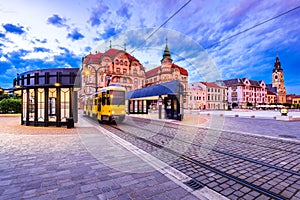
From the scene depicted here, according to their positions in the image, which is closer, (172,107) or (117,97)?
(117,97)

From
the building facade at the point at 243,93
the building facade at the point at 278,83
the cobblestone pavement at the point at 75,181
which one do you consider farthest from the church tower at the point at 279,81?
the cobblestone pavement at the point at 75,181

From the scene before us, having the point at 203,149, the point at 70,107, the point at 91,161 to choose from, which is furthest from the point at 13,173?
the point at 70,107

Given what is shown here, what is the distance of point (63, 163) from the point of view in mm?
4383

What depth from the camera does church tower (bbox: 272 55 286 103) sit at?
296 ft

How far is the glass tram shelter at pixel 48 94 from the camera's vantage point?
11695mm

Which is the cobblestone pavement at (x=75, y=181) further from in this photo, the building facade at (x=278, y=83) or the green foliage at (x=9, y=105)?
the building facade at (x=278, y=83)

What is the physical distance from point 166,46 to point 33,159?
593cm

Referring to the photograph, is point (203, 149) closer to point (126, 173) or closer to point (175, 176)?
point (175, 176)

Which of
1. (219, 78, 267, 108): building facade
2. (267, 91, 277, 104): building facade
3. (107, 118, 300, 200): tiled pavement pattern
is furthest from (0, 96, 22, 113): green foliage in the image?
(267, 91, 277, 104): building facade

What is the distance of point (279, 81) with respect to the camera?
300 ft

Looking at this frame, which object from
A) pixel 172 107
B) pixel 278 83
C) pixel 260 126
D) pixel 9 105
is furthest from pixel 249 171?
pixel 278 83

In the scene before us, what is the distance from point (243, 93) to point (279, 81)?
35932 millimetres

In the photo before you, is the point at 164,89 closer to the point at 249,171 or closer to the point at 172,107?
the point at 172,107

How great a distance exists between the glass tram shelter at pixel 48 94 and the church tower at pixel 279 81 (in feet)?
371
